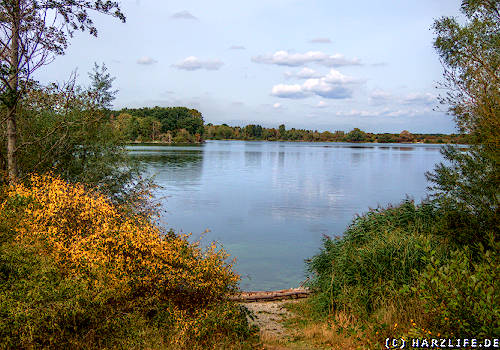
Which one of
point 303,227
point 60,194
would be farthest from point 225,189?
point 60,194

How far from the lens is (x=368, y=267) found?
895 centimetres

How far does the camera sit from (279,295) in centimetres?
1099

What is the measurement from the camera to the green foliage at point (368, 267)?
832cm

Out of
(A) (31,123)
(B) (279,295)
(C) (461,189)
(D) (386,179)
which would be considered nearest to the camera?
(B) (279,295)

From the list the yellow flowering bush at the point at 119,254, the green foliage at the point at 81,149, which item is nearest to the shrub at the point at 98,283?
the yellow flowering bush at the point at 119,254

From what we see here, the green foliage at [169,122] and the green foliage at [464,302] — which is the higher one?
the green foliage at [169,122]

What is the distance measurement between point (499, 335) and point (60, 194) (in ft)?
23.9

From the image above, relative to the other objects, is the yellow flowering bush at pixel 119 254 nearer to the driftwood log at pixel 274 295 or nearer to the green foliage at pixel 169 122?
the driftwood log at pixel 274 295

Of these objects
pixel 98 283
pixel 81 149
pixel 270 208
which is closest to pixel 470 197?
pixel 98 283

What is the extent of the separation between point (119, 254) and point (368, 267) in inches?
208

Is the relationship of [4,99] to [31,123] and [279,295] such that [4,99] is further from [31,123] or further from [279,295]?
[279,295]

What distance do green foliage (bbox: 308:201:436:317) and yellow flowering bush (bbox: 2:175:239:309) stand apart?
9.03 feet

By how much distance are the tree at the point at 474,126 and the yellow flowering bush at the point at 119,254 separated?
249 inches

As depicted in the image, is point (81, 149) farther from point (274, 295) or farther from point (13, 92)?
point (274, 295)
